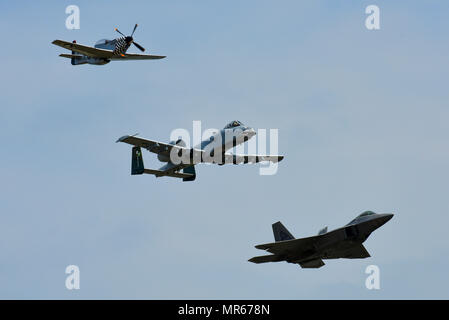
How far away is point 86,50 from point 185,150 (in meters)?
18.4

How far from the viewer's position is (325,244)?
260ft

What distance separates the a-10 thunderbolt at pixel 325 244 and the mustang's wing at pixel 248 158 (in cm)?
2039

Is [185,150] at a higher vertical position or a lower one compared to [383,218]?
higher

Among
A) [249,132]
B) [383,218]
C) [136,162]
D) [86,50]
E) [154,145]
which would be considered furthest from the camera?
[86,50]

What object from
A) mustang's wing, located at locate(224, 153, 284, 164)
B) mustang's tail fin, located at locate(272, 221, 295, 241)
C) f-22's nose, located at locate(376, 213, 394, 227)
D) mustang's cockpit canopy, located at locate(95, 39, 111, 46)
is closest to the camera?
f-22's nose, located at locate(376, 213, 394, 227)

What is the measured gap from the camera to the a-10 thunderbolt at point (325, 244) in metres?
78.3

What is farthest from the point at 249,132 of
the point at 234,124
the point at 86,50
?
the point at 86,50

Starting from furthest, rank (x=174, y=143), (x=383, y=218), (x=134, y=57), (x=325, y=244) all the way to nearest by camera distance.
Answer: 1. (x=134, y=57)
2. (x=174, y=143)
3. (x=325, y=244)
4. (x=383, y=218)

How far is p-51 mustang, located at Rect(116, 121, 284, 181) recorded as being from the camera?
9138cm

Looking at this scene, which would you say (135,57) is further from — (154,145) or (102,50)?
(154,145)

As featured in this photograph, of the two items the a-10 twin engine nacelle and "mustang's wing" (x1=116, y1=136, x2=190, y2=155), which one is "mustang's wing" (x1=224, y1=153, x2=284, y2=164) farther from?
"mustang's wing" (x1=116, y1=136, x2=190, y2=155)

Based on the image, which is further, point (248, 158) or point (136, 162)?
point (248, 158)

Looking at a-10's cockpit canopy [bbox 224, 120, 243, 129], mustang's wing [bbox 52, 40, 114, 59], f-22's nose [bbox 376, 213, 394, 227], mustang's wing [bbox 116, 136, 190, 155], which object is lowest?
f-22's nose [bbox 376, 213, 394, 227]

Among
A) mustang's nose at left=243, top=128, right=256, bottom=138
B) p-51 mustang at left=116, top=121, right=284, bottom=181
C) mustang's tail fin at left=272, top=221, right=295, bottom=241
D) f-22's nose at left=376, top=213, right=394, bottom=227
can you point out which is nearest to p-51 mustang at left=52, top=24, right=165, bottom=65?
p-51 mustang at left=116, top=121, right=284, bottom=181
